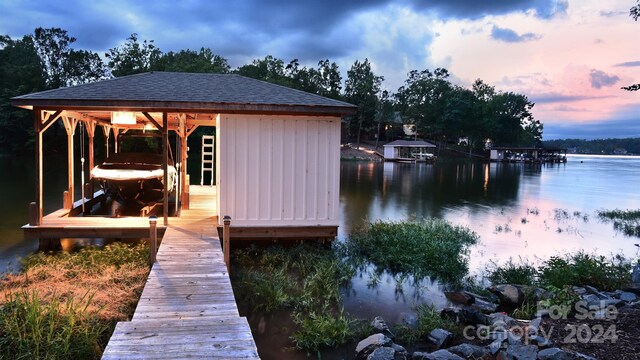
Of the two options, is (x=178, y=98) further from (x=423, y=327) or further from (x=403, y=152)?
(x=403, y=152)

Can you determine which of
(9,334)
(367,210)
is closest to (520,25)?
(367,210)

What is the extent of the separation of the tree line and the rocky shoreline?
25.8 metres

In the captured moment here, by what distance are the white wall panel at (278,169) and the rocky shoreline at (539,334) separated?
375 cm

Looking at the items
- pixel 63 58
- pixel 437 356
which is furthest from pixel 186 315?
pixel 63 58

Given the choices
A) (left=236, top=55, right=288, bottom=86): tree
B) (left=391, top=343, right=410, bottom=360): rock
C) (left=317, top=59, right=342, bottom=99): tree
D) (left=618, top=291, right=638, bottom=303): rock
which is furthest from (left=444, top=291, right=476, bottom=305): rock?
(left=317, top=59, right=342, bottom=99): tree

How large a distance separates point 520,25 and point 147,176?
54.9 ft

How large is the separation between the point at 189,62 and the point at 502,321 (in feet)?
143

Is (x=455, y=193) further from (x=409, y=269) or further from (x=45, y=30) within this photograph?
(x=45, y=30)

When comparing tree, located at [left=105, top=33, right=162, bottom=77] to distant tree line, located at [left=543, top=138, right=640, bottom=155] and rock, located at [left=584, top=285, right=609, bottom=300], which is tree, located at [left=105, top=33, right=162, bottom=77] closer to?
rock, located at [left=584, top=285, right=609, bottom=300]

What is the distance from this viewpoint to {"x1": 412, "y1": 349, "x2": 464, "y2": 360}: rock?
499cm

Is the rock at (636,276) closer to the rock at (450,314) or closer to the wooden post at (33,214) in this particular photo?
the rock at (450,314)

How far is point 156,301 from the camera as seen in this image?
489cm

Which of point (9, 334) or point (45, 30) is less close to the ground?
point (45, 30)

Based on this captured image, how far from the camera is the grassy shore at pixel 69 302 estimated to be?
424cm
